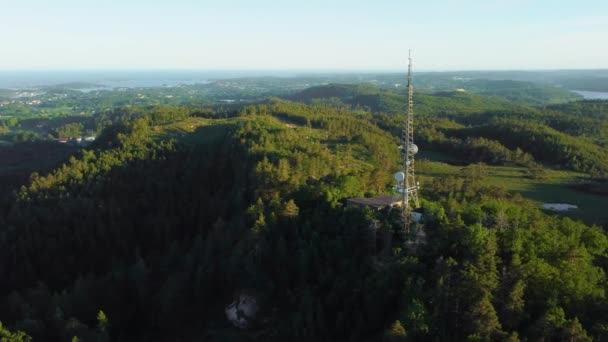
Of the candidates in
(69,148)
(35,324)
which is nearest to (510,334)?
(35,324)

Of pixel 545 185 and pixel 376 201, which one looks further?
pixel 545 185

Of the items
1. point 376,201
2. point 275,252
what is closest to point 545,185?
point 376,201

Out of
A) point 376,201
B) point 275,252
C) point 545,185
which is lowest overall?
point 545,185

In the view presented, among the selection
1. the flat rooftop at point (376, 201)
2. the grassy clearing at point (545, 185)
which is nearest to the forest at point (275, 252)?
the grassy clearing at point (545, 185)

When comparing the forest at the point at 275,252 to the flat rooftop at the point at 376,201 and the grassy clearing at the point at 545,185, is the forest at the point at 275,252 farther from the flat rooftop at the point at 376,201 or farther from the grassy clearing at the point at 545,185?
the flat rooftop at the point at 376,201

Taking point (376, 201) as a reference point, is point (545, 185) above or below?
below

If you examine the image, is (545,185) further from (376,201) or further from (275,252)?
(275,252)

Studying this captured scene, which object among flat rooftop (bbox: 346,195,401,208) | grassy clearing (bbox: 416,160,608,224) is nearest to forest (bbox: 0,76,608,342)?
grassy clearing (bbox: 416,160,608,224)
